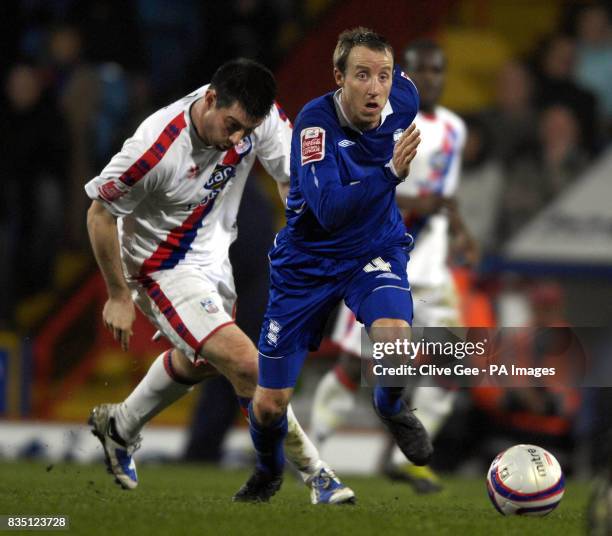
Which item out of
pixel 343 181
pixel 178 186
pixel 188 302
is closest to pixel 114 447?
pixel 188 302

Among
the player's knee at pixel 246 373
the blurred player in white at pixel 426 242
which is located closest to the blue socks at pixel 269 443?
the player's knee at pixel 246 373

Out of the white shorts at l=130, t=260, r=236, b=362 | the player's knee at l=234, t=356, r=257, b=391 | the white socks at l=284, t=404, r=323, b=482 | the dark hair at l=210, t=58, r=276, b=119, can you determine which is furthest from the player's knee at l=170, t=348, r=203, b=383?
the dark hair at l=210, t=58, r=276, b=119

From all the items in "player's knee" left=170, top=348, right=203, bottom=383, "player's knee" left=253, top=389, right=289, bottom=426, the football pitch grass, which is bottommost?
the football pitch grass

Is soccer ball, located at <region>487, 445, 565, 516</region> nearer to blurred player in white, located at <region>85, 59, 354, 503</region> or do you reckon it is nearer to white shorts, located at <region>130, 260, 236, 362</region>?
blurred player in white, located at <region>85, 59, 354, 503</region>

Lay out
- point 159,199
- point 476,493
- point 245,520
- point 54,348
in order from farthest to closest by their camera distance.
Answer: point 54,348
point 476,493
point 159,199
point 245,520

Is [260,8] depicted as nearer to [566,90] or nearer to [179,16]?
[179,16]

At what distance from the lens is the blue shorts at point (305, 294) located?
5699mm

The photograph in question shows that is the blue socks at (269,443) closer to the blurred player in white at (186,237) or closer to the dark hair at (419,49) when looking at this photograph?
the blurred player in white at (186,237)

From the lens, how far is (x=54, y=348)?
35.2 ft

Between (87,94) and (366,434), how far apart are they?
12.1ft

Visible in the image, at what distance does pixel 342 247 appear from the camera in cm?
570

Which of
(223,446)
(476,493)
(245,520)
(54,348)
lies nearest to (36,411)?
(54,348)

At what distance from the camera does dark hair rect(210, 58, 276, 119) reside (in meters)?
5.76

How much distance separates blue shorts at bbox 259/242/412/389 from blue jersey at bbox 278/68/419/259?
0.05 meters
